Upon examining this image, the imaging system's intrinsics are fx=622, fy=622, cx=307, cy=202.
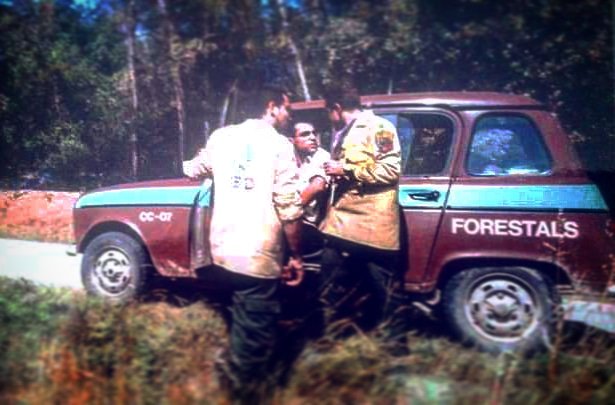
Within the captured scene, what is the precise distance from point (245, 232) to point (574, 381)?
1.94 m

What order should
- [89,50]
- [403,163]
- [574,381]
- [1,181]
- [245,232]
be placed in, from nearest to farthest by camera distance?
1. [574,381]
2. [245,232]
3. [403,163]
4. [89,50]
5. [1,181]

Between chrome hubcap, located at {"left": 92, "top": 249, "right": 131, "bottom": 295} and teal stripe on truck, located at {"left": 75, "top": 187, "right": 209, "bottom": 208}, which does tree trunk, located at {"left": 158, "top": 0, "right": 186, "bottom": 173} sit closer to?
teal stripe on truck, located at {"left": 75, "top": 187, "right": 209, "bottom": 208}

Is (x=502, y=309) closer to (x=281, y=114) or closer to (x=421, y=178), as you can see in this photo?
(x=421, y=178)

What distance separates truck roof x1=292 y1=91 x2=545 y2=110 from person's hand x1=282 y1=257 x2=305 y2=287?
1078 millimetres

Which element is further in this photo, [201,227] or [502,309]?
[201,227]

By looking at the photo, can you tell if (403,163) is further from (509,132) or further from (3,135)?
(3,135)

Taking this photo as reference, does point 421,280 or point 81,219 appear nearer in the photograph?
point 421,280

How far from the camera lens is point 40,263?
14.4 feet

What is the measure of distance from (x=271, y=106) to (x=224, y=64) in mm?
528

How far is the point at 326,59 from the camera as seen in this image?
4008 millimetres

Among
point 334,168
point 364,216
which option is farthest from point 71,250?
point 364,216

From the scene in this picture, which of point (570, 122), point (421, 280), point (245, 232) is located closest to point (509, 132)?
point (570, 122)

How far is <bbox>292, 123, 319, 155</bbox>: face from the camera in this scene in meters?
3.99

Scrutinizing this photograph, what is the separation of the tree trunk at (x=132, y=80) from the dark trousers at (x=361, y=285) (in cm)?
147
